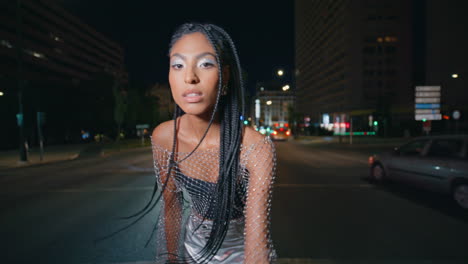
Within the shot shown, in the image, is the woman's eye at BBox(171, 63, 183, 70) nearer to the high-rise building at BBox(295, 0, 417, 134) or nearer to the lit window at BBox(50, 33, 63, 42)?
the high-rise building at BBox(295, 0, 417, 134)

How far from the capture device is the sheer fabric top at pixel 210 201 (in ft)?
3.29

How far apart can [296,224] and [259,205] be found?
4.16m

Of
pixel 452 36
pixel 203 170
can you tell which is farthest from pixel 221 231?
pixel 452 36

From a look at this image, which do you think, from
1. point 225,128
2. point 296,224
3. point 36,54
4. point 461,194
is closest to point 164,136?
point 225,128

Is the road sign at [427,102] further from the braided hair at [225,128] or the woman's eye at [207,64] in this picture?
the woman's eye at [207,64]

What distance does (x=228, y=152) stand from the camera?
1.09 m

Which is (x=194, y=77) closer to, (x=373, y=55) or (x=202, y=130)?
(x=202, y=130)

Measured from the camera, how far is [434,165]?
21.5ft

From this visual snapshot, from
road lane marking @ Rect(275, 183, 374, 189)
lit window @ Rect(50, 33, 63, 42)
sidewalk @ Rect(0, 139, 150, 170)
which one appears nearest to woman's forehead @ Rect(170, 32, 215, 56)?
road lane marking @ Rect(275, 183, 374, 189)

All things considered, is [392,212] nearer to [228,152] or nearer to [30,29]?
[228,152]

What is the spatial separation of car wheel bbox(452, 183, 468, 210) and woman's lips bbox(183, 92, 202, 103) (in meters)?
7.33

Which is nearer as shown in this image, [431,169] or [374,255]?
[374,255]

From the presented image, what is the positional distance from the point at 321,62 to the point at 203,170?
9073cm

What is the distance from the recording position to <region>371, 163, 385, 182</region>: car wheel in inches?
334
